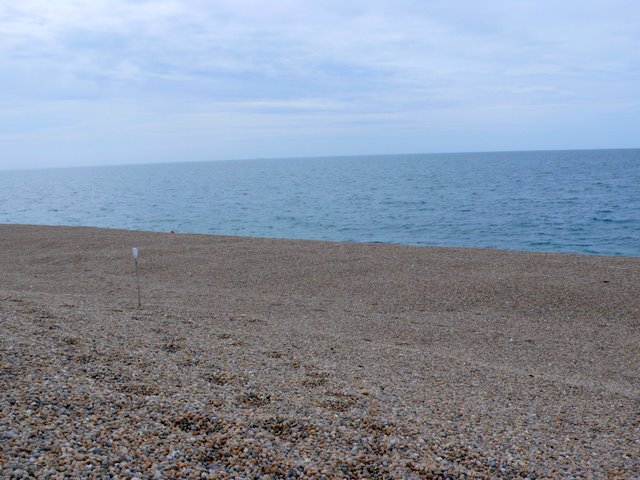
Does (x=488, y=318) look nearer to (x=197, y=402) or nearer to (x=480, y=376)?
(x=480, y=376)

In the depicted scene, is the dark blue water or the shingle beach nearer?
the shingle beach

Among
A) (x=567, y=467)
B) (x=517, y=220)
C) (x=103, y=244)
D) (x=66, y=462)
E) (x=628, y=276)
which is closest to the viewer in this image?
(x=66, y=462)

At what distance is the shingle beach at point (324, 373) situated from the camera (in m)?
4.32

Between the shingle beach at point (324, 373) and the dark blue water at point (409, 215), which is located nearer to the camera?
the shingle beach at point (324, 373)

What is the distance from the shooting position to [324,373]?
6703 millimetres

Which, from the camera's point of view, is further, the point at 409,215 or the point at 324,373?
the point at 409,215

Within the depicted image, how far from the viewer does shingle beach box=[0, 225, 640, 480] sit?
14.2 feet

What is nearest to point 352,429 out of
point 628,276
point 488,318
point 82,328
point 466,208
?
point 82,328

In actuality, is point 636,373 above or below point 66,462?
below

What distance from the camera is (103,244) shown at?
750 inches

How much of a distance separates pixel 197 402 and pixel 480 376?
3.45 m

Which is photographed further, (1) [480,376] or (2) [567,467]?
(1) [480,376]

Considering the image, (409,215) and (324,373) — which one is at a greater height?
(324,373)

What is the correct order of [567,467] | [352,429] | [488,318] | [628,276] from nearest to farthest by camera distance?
1. [567,467]
2. [352,429]
3. [488,318]
4. [628,276]
